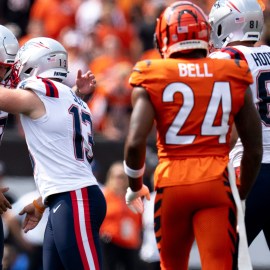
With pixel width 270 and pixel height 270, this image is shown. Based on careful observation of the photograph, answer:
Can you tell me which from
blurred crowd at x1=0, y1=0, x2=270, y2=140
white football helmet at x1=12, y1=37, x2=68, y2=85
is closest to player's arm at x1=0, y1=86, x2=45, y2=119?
white football helmet at x1=12, y1=37, x2=68, y2=85

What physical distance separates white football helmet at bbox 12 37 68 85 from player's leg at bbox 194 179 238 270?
1.40 metres

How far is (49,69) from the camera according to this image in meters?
6.46

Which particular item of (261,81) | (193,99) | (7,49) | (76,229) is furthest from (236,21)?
(76,229)

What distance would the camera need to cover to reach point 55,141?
243 inches

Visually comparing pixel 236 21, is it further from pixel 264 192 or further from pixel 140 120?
pixel 140 120

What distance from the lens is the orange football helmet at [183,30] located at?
571cm

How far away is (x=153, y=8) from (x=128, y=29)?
485 millimetres

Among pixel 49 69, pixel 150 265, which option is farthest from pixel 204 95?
pixel 150 265

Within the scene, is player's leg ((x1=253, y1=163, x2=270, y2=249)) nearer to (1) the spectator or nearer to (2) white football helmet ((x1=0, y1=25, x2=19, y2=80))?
(2) white football helmet ((x1=0, y1=25, x2=19, y2=80))

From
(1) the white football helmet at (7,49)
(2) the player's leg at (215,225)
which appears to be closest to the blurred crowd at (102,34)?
(1) the white football helmet at (7,49)

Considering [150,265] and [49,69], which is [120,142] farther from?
[49,69]

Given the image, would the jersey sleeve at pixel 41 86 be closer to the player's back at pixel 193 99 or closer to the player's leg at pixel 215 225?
the player's back at pixel 193 99

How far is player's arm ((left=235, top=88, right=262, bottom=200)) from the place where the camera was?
5.70 metres

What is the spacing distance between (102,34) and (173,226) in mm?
8476
